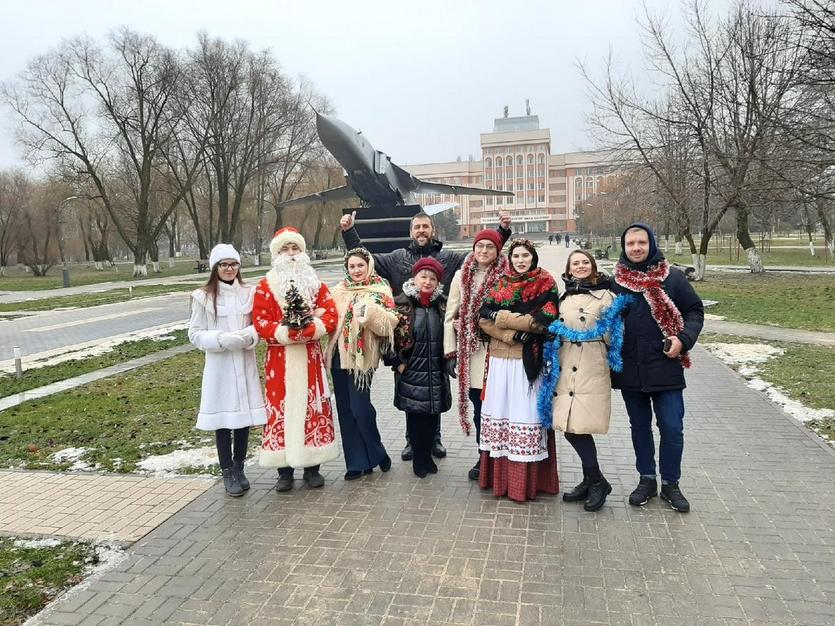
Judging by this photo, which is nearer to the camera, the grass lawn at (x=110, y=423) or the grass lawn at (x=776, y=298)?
the grass lawn at (x=110, y=423)

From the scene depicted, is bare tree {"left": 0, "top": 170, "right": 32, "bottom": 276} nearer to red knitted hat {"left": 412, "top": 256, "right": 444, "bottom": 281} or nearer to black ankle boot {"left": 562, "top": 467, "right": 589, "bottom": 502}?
red knitted hat {"left": 412, "top": 256, "right": 444, "bottom": 281}

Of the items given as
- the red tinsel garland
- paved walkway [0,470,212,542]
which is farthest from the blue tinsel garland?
paved walkway [0,470,212,542]

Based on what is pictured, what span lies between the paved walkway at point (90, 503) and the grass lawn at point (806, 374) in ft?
19.4

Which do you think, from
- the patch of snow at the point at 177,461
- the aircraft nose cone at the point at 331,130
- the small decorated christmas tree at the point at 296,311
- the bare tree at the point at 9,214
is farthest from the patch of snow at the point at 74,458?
the bare tree at the point at 9,214

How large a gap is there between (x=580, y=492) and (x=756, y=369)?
5454 millimetres

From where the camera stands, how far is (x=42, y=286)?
2997cm

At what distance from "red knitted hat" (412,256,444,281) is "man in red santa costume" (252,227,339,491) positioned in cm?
73

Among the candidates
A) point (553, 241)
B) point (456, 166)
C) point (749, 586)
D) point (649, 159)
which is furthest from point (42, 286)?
point (456, 166)

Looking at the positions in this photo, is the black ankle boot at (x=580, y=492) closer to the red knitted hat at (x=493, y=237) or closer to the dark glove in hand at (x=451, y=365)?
the dark glove in hand at (x=451, y=365)

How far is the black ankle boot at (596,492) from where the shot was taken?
13.3 ft

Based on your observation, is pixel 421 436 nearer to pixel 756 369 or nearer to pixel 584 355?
pixel 584 355

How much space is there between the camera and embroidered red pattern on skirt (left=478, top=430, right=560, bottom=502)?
4199 millimetres

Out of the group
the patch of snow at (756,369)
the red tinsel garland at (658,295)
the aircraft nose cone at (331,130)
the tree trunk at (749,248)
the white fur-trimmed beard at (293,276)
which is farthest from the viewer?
the tree trunk at (749,248)

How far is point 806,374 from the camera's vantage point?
7.75 meters
